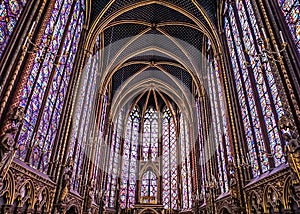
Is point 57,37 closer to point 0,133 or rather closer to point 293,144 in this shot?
point 0,133

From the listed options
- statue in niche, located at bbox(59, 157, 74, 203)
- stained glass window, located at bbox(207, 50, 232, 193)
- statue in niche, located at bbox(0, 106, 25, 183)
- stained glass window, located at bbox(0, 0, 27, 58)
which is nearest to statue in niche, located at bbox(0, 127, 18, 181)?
statue in niche, located at bbox(0, 106, 25, 183)

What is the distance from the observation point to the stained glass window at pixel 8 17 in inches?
312

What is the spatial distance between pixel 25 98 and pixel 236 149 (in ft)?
34.5

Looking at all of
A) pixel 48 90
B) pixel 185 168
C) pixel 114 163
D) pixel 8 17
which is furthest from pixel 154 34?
pixel 8 17

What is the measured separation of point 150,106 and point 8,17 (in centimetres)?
2507

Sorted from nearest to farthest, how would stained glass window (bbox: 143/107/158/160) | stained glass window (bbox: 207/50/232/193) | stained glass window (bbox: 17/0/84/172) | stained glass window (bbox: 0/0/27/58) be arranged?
stained glass window (bbox: 0/0/27/58) → stained glass window (bbox: 17/0/84/172) → stained glass window (bbox: 207/50/232/193) → stained glass window (bbox: 143/107/158/160)

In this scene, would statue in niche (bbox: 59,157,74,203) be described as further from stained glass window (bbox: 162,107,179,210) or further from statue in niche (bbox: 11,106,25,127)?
stained glass window (bbox: 162,107,179,210)

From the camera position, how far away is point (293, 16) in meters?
8.93

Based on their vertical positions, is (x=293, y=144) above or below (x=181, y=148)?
below

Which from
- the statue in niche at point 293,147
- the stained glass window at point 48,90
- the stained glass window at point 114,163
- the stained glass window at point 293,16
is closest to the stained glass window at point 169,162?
the stained glass window at point 114,163

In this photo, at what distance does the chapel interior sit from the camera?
837 cm

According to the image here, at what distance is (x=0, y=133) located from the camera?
23.2 feet

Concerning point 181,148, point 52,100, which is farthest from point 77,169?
point 181,148

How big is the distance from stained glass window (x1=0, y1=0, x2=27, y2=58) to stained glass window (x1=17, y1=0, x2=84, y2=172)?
3.92 ft
